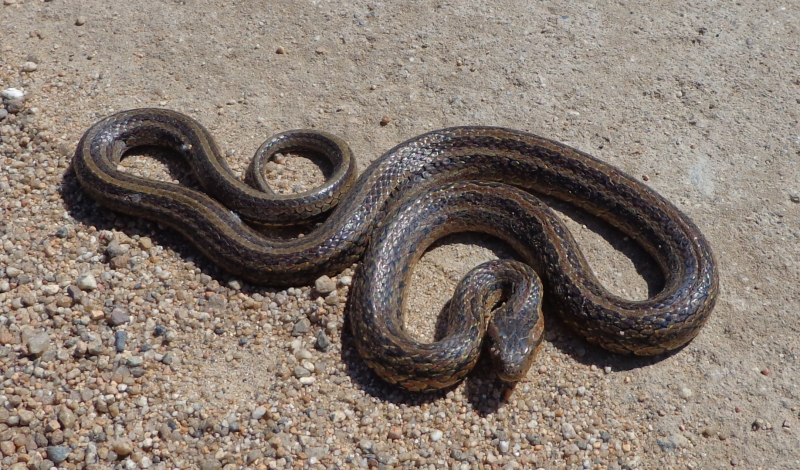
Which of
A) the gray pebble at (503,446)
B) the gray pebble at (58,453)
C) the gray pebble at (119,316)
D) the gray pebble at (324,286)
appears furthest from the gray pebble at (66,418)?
the gray pebble at (503,446)

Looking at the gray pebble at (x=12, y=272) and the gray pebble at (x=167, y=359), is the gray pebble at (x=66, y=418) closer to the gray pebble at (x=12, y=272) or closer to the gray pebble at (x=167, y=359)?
the gray pebble at (x=167, y=359)

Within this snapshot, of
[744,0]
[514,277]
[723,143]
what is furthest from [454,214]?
[744,0]

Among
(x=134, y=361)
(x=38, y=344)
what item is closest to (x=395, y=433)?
(x=134, y=361)

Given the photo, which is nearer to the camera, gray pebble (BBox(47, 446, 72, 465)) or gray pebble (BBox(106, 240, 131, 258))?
gray pebble (BBox(47, 446, 72, 465))

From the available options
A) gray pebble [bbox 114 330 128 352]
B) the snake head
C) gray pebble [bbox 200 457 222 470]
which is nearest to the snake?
the snake head

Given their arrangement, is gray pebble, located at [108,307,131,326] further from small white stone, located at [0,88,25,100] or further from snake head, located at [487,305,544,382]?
small white stone, located at [0,88,25,100]
